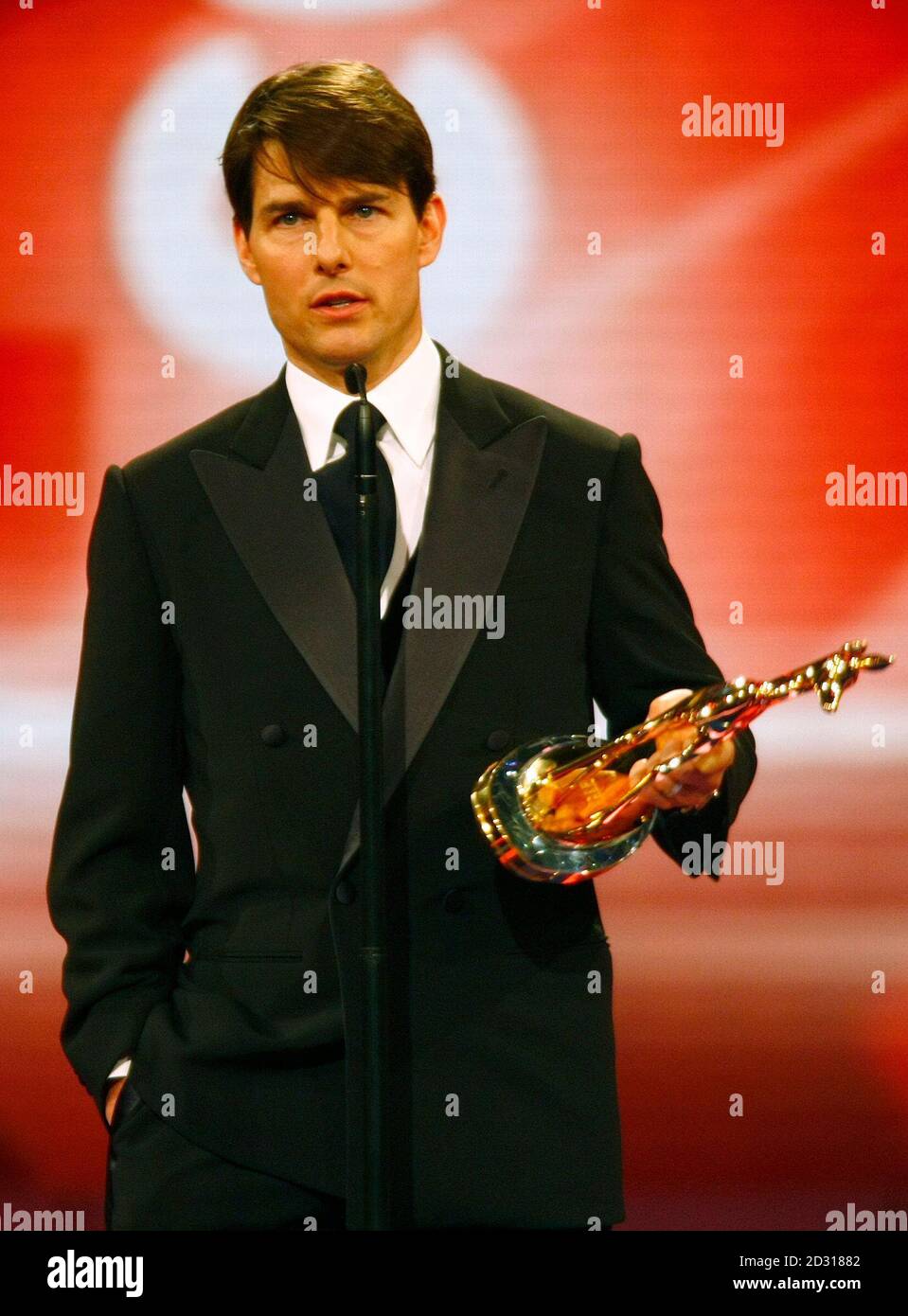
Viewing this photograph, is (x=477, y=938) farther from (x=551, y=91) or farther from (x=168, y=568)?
(x=551, y=91)

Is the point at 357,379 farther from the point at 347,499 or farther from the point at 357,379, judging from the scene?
the point at 347,499

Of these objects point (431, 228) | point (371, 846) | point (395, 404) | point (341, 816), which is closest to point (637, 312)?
point (431, 228)

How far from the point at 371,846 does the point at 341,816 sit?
0.33 meters

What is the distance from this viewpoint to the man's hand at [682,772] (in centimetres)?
171

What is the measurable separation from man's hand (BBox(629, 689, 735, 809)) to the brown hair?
72 cm

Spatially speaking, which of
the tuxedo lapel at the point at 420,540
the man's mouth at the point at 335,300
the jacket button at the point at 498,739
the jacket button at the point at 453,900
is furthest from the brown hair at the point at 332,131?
the jacket button at the point at 453,900

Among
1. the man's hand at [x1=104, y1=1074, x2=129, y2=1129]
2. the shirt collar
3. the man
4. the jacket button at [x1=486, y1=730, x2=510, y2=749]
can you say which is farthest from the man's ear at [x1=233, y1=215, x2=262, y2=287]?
the man's hand at [x1=104, y1=1074, x2=129, y2=1129]

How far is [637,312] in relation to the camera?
262cm

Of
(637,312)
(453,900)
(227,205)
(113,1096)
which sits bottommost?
(113,1096)

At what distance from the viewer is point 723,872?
2.63m

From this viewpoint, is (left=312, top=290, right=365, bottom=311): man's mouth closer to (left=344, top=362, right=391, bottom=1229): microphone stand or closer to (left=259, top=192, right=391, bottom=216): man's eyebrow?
(left=259, top=192, right=391, bottom=216): man's eyebrow

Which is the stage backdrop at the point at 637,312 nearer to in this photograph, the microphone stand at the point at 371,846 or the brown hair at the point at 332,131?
the brown hair at the point at 332,131

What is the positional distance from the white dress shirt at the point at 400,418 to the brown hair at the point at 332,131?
0.19 meters
